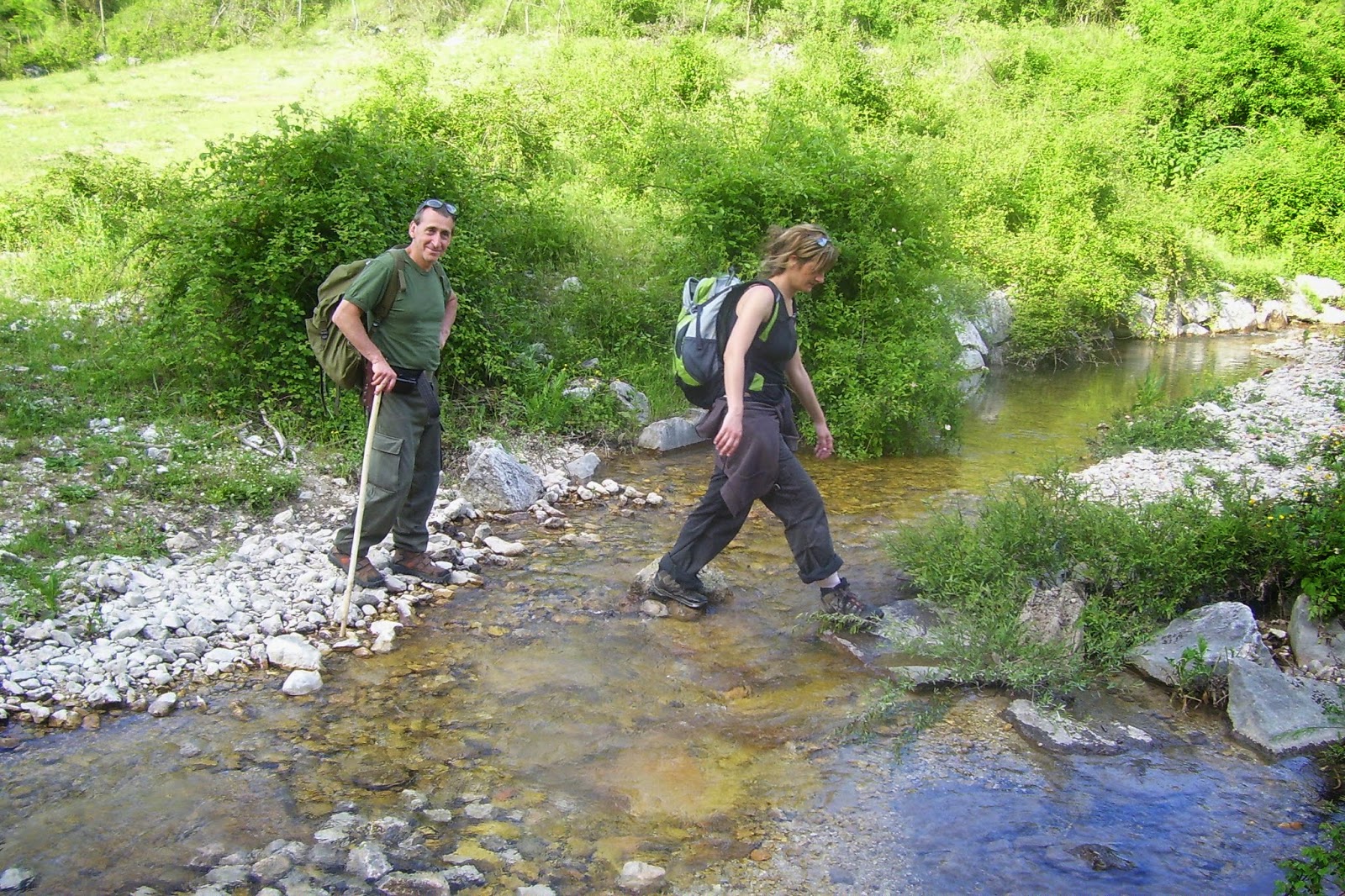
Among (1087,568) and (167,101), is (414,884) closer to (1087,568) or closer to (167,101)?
(1087,568)

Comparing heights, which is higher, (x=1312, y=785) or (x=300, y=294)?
(x=300, y=294)

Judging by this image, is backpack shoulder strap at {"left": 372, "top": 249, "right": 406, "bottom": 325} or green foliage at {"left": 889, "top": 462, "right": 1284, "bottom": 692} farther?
backpack shoulder strap at {"left": 372, "top": 249, "right": 406, "bottom": 325}

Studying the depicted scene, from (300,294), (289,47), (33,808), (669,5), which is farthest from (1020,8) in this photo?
(33,808)

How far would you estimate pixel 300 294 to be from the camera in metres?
8.00

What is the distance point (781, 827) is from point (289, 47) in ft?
97.0

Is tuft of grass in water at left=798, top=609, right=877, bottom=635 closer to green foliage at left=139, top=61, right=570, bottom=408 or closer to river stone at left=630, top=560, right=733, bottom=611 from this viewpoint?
river stone at left=630, top=560, right=733, bottom=611

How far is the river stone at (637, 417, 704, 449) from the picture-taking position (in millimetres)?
9320

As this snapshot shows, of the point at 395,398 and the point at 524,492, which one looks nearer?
the point at 395,398

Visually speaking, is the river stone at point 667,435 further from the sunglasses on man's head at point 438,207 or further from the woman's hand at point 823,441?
the sunglasses on man's head at point 438,207

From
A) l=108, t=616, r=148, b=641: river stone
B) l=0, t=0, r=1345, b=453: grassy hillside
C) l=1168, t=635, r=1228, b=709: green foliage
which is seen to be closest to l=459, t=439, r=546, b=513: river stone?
l=0, t=0, r=1345, b=453: grassy hillside

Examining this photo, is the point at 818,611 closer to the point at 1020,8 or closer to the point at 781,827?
the point at 781,827

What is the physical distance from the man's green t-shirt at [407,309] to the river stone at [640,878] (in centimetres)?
313

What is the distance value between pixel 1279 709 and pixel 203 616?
5301 mm

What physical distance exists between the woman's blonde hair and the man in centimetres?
178
